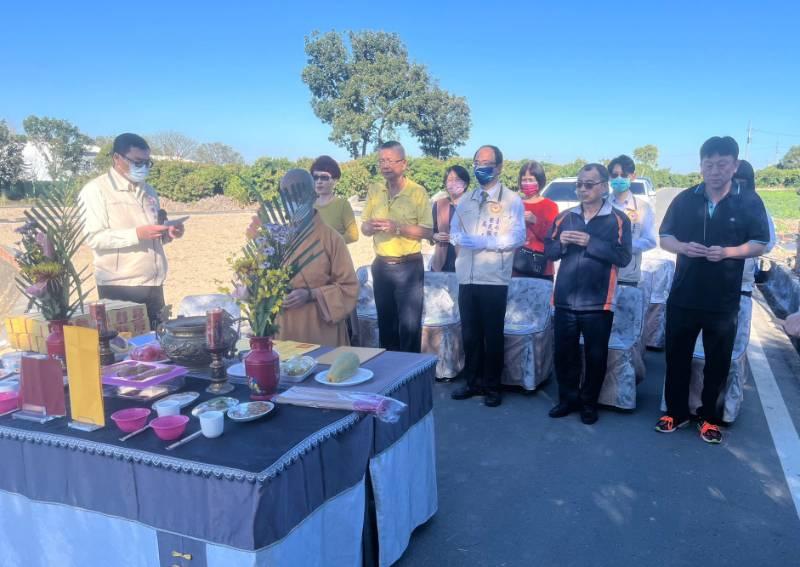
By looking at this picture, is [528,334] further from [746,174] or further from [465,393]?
[746,174]

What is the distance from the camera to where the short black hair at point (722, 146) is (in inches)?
144

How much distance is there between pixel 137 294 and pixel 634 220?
4506 mm

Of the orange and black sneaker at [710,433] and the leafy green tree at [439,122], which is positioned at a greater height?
the leafy green tree at [439,122]

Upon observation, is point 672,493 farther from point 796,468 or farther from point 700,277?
point 700,277

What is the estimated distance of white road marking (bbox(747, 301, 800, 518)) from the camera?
3.54 metres

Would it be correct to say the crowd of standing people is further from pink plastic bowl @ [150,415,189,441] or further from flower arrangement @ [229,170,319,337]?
pink plastic bowl @ [150,415,189,441]

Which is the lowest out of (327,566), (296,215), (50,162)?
(327,566)

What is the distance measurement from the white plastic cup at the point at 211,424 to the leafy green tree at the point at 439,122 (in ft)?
140

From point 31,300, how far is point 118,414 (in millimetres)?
1018

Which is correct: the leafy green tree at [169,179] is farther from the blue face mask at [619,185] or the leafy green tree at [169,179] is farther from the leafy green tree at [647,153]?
the leafy green tree at [647,153]

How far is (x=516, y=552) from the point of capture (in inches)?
112

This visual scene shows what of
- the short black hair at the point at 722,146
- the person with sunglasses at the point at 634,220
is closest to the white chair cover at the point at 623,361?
the person with sunglasses at the point at 634,220

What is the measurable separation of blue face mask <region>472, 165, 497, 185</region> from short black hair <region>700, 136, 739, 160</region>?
4.92 ft

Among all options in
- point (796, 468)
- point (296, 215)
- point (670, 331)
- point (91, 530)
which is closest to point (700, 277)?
point (670, 331)
